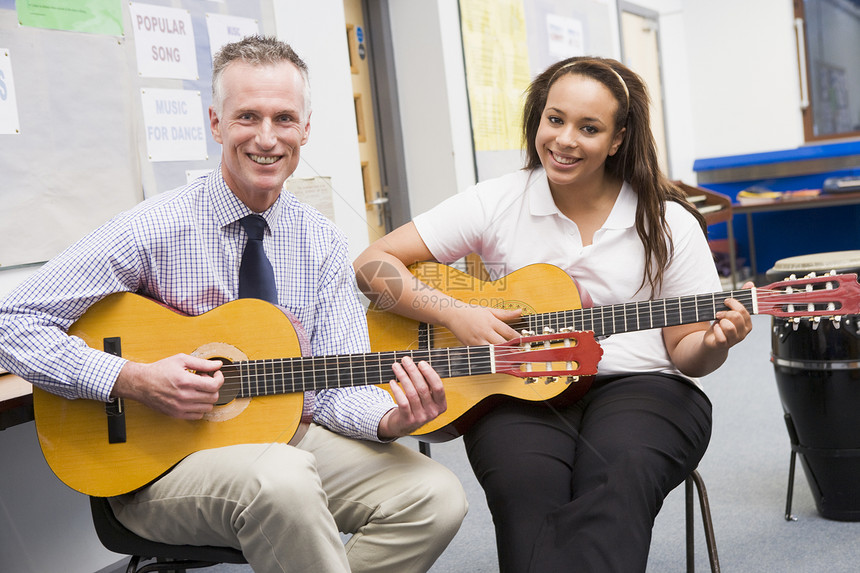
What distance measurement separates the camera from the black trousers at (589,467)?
139cm

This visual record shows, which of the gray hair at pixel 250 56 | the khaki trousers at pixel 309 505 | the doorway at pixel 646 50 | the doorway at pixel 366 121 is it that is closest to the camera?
the khaki trousers at pixel 309 505

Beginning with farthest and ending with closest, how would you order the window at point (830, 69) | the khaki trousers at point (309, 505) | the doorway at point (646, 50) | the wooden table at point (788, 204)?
the window at point (830, 69), the doorway at point (646, 50), the wooden table at point (788, 204), the khaki trousers at point (309, 505)

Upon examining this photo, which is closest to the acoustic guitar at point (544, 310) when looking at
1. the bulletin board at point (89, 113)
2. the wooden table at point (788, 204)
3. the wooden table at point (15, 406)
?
the wooden table at point (15, 406)

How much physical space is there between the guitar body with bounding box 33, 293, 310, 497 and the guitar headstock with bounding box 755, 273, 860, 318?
90 cm

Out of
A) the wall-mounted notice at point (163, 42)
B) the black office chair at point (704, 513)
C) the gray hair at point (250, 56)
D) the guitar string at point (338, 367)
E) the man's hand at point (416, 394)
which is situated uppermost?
the wall-mounted notice at point (163, 42)

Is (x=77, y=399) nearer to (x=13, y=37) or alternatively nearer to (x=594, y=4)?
(x=13, y=37)

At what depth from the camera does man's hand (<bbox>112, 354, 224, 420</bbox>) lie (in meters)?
1.38

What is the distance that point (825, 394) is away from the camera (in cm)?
234

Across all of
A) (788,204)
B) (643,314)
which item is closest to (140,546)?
(643,314)

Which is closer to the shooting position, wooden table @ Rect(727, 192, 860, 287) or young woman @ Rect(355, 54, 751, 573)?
young woman @ Rect(355, 54, 751, 573)

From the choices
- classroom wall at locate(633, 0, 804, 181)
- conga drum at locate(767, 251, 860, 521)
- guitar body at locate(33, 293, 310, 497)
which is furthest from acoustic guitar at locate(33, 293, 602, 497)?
classroom wall at locate(633, 0, 804, 181)

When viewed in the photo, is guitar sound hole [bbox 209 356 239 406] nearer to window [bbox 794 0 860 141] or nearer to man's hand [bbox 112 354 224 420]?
man's hand [bbox 112 354 224 420]

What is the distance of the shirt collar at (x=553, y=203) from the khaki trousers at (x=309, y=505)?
2.16 ft

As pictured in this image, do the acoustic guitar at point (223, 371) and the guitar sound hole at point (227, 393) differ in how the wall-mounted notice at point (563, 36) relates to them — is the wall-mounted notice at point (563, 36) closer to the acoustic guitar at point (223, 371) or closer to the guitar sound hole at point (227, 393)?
the acoustic guitar at point (223, 371)
